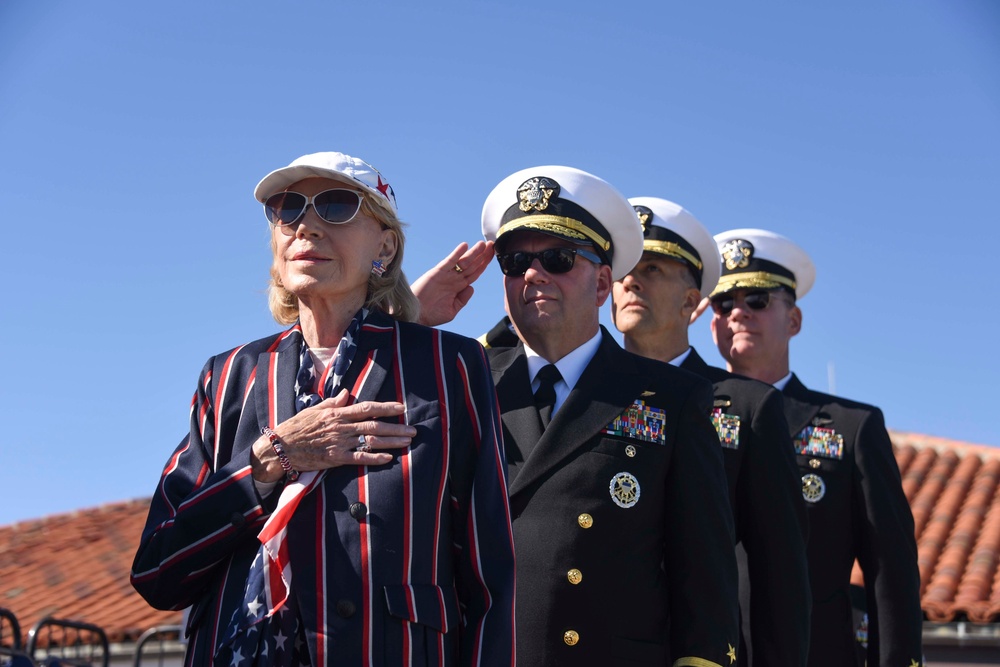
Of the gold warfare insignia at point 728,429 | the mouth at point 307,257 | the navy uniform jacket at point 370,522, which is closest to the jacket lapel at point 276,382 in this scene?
the navy uniform jacket at point 370,522

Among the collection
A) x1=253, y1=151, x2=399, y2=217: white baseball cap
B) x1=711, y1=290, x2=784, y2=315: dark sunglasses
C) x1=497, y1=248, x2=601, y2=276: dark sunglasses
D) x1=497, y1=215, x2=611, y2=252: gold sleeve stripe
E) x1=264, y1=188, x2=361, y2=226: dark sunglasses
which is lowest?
x1=264, y1=188, x2=361, y2=226: dark sunglasses

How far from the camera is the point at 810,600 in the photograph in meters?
4.96

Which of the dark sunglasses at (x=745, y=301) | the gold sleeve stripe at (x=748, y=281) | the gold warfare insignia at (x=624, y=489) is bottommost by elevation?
the gold warfare insignia at (x=624, y=489)

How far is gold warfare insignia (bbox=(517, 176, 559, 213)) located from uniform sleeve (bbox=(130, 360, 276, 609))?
173 cm

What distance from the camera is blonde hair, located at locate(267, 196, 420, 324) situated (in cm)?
378

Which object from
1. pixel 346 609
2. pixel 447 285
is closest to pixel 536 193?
pixel 447 285

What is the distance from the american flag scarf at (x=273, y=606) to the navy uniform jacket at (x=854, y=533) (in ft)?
10.3

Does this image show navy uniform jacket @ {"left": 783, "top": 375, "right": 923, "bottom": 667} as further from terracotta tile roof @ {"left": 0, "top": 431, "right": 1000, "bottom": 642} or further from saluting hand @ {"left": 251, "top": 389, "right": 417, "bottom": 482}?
terracotta tile roof @ {"left": 0, "top": 431, "right": 1000, "bottom": 642}

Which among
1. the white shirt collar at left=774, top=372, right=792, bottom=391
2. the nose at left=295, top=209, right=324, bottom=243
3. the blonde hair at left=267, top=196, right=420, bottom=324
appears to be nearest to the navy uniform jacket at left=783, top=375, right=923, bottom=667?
the white shirt collar at left=774, top=372, right=792, bottom=391

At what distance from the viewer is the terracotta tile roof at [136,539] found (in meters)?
15.8

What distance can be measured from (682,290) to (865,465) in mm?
1127

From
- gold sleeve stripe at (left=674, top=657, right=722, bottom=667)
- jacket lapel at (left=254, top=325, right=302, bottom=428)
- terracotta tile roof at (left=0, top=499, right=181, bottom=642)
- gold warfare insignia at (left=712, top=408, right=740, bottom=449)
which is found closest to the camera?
jacket lapel at (left=254, top=325, right=302, bottom=428)

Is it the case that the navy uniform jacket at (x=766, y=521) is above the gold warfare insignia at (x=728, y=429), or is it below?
below

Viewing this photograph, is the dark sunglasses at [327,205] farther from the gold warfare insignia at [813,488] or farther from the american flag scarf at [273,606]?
the gold warfare insignia at [813,488]
